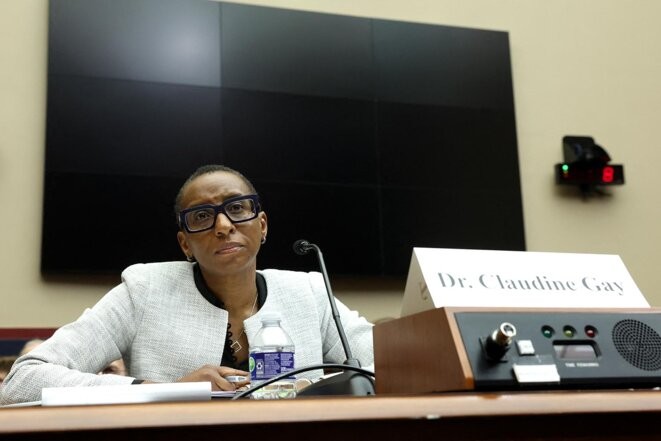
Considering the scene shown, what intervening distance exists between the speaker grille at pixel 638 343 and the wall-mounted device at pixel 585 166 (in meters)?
3.34

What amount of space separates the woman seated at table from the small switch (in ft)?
3.09

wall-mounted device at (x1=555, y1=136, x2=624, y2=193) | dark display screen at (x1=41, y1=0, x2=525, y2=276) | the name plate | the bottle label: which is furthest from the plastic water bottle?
wall-mounted device at (x1=555, y1=136, x2=624, y2=193)

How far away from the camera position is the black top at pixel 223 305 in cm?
181

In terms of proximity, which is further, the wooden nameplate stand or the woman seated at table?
the woman seated at table

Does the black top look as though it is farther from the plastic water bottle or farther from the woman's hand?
the woman's hand

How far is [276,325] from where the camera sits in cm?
181

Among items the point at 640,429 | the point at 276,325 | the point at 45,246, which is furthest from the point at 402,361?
the point at 45,246

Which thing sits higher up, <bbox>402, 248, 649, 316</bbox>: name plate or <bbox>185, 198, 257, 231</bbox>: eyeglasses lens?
<bbox>185, 198, 257, 231</bbox>: eyeglasses lens

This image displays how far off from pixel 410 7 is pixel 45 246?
86.0 inches

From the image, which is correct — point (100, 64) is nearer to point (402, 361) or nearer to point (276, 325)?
point (276, 325)

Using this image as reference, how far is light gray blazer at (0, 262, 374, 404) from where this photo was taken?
5.52 ft

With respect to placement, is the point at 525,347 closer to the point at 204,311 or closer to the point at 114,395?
the point at 114,395

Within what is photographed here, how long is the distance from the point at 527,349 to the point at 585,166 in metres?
3.54

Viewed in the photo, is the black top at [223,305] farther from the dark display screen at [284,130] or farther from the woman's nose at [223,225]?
the dark display screen at [284,130]
